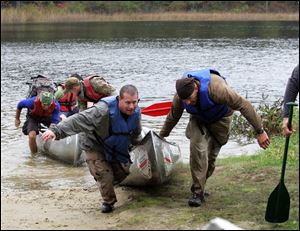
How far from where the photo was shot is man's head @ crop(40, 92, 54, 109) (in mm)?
8797

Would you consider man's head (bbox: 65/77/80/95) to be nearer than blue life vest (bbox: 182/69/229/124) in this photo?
No

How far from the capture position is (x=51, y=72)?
21609mm

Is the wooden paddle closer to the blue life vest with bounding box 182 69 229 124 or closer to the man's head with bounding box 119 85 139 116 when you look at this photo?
the blue life vest with bounding box 182 69 229 124

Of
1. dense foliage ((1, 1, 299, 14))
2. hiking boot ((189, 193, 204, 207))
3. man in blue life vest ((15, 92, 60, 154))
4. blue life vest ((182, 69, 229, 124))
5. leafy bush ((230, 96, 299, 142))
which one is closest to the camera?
blue life vest ((182, 69, 229, 124))

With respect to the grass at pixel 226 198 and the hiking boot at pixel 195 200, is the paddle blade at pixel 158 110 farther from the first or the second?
the hiking boot at pixel 195 200

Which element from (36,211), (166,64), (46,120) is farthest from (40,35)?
(36,211)

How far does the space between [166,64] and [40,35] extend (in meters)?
15.9

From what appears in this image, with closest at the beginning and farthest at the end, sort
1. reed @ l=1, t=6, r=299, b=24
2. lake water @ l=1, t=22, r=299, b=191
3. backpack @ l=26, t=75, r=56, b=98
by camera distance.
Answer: lake water @ l=1, t=22, r=299, b=191, backpack @ l=26, t=75, r=56, b=98, reed @ l=1, t=6, r=299, b=24

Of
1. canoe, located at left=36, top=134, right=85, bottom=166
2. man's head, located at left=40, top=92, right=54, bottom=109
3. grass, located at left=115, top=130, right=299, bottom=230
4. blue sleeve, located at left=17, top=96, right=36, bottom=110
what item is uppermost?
man's head, located at left=40, top=92, right=54, bottom=109

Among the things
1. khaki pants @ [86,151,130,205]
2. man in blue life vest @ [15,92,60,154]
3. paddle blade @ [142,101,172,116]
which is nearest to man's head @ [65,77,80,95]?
paddle blade @ [142,101,172,116]

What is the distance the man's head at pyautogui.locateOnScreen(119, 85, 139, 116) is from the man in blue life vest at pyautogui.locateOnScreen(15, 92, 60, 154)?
3.63 meters

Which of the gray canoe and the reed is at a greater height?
the gray canoe

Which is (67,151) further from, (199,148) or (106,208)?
(199,148)

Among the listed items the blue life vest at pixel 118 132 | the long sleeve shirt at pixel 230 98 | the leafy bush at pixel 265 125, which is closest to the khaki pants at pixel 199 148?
the long sleeve shirt at pixel 230 98
